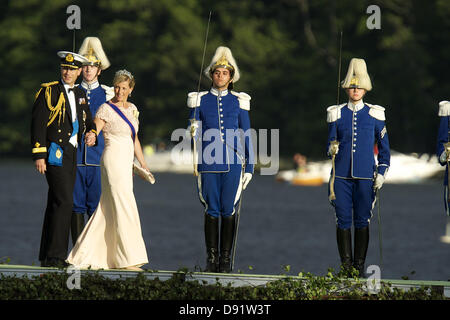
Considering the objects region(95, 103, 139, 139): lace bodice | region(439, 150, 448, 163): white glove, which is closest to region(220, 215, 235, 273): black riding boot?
region(95, 103, 139, 139): lace bodice

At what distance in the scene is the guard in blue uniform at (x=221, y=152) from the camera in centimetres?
1326

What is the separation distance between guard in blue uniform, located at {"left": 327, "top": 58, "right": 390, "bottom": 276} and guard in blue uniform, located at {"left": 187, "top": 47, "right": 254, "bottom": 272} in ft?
3.29

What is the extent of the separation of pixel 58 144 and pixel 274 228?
27.2 m

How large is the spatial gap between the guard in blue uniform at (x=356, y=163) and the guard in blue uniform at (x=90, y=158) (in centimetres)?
261

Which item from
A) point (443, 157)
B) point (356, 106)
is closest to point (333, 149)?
point (356, 106)

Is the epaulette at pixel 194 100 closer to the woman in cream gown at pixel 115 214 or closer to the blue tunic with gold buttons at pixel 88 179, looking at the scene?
the woman in cream gown at pixel 115 214

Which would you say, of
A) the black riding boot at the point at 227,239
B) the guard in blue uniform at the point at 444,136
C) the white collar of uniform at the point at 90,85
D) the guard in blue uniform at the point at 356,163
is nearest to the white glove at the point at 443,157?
the guard in blue uniform at the point at 444,136

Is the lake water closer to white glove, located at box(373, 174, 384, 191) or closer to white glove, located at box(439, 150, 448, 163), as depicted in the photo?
white glove, located at box(373, 174, 384, 191)

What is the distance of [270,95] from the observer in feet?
211

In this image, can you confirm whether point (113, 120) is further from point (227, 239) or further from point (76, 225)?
point (227, 239)

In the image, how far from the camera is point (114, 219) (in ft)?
42.0

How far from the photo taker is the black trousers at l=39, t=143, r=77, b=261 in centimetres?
1281

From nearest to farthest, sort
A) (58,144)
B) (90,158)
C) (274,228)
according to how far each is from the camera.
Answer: (58,144) → (90,158) → (274,228)
